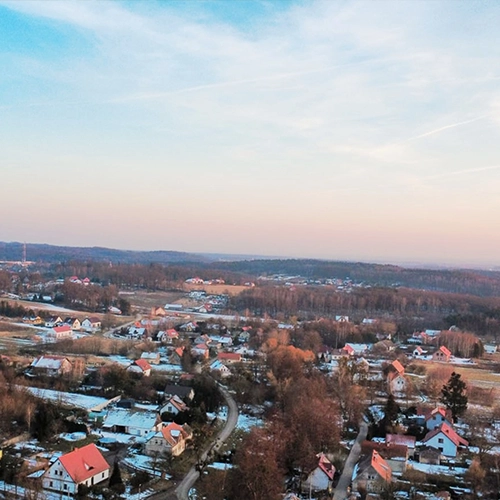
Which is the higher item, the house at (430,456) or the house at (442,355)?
the house at (442,355)

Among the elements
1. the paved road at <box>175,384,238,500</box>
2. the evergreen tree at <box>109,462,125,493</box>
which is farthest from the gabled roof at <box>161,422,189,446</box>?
the evergreen tree at <box>109,462,125,493</box>

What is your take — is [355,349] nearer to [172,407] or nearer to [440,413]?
[440,413]

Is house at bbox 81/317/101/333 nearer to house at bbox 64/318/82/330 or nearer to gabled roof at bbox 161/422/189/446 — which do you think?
house at bbox 64/318/82/330

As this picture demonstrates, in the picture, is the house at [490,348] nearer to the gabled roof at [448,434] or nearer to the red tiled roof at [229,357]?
the red tiled roof at [229,357]

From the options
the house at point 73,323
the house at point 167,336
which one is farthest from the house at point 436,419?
the house at point 73,323

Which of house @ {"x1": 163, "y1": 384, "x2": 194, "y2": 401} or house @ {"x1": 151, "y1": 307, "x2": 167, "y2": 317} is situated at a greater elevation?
house @ {"x1": 151, "y1": 307, "x2": 167, "y2": 317}

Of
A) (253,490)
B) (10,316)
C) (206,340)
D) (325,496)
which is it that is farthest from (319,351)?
(10,316)

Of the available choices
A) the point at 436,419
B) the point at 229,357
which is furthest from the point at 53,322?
the point at 436,419
